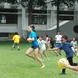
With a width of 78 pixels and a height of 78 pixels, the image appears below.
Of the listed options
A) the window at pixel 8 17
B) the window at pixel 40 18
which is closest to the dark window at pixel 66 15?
the window at pixel 40 18

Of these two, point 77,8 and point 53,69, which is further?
point 77,8

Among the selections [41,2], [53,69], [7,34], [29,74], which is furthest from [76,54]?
[7,34]

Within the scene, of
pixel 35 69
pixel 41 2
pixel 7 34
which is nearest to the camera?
pixel 35 69

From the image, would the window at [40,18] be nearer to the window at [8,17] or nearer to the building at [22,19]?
the building at [22,19]

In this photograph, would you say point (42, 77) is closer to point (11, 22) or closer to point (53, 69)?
point (53, 69)

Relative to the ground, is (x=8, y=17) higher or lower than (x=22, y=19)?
higher

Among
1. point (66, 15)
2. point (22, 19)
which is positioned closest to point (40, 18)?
point (22, 19)

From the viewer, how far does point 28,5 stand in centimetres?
4712

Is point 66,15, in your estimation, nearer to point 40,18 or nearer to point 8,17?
point 40,18

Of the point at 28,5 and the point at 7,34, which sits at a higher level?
the point at 28,5

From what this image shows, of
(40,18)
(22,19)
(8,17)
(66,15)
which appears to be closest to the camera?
(22,19)

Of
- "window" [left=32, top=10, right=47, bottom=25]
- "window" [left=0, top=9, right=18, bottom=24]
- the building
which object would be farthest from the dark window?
"window" [left=0, top=9, right=18, bottom=24]

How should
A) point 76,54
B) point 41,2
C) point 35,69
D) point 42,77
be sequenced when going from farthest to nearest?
point 41,2 → point 76,54 → point 35,69 → point 42,77

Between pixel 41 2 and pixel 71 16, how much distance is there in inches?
512
